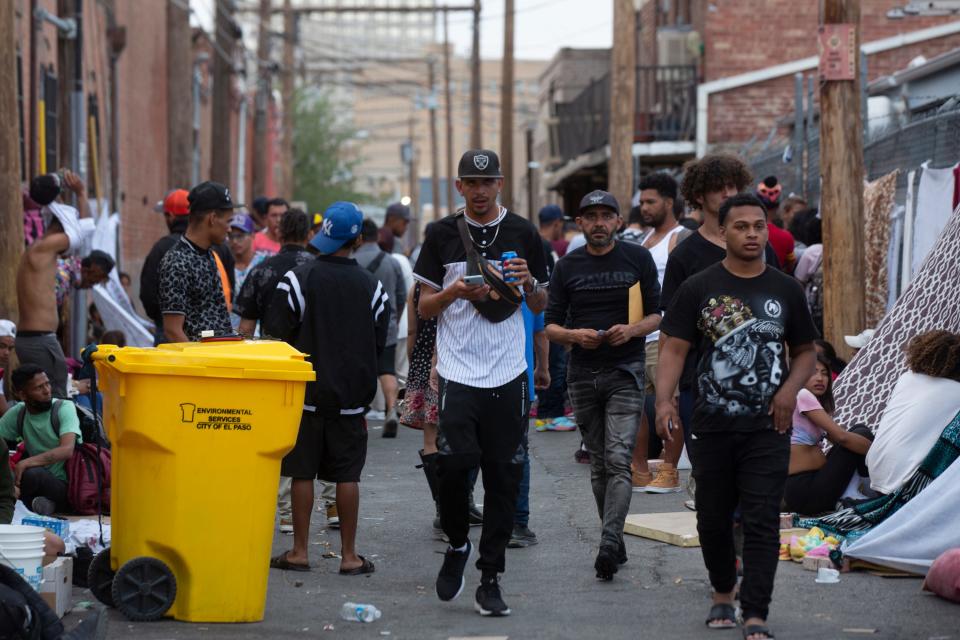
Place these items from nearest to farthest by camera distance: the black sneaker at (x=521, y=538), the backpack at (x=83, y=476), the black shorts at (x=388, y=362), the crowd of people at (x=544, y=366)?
1. the crowd of people at (x=544, y=366)
2. the black sneaker at (x=521, y=538)
3. the backpack at (x=83, y=476)
4. the black shorts at (x=388, y=362)

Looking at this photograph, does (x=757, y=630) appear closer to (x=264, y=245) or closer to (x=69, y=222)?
(x=69, y=222)

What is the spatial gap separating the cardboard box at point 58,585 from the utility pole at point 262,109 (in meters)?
26.7

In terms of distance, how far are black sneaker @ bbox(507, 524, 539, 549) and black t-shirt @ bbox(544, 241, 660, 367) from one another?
1.11 meters

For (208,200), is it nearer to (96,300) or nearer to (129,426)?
(129,426)

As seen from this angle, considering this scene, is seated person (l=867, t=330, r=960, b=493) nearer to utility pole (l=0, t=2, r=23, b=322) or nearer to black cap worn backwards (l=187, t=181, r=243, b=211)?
black cap worn backwards (l=187, t=181, r=243, b=211)

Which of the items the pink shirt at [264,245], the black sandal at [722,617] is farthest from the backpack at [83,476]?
the pink shirt at [264,245]

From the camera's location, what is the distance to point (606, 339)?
786cm

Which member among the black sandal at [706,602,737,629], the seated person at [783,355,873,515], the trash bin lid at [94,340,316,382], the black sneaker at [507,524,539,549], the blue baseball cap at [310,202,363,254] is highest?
the blue baseball cap at [310,202,363,254]

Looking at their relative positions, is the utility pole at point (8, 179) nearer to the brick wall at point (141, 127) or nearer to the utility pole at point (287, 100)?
→ the brick wall at point (141, 127)

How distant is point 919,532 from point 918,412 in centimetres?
100

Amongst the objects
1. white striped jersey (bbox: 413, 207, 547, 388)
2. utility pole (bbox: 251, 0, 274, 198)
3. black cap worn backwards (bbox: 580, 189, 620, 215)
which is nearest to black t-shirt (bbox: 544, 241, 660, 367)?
black cap worn backwards (bbox: 580, 189, 620, 215)

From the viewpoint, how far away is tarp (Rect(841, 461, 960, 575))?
24.3 ft

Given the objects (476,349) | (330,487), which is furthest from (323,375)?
(330,487)

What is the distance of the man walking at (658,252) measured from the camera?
9.95 m
